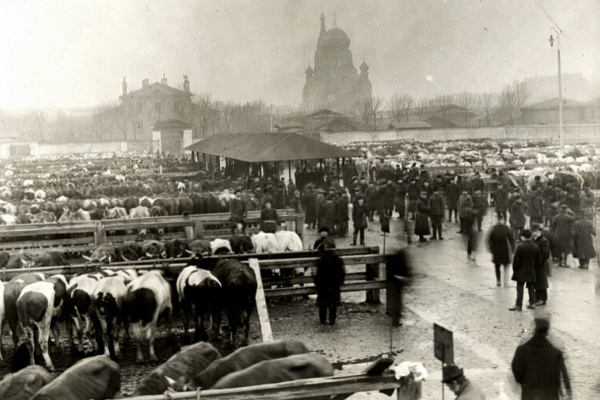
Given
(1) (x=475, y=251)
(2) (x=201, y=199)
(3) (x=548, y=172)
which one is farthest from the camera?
(3) (x=548, y=172)

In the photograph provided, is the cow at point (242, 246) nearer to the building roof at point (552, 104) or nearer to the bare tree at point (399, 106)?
the bare tree at point (399, 106)

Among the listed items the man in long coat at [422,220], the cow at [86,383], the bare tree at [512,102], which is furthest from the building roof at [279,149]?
the bare tree at [512,102]

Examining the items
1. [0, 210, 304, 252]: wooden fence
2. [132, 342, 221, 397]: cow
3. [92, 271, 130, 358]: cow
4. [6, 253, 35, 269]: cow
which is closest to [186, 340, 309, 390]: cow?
[132, 342, 221, 397]: cow

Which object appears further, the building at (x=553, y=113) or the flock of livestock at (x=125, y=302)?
the building at (x=553, y=113)

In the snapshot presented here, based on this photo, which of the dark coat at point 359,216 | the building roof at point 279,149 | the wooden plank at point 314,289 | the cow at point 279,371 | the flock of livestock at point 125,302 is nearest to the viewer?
the cow at point 279,371

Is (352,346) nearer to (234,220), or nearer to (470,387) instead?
(470,387)

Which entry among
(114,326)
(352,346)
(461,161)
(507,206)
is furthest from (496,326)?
(461,161)
